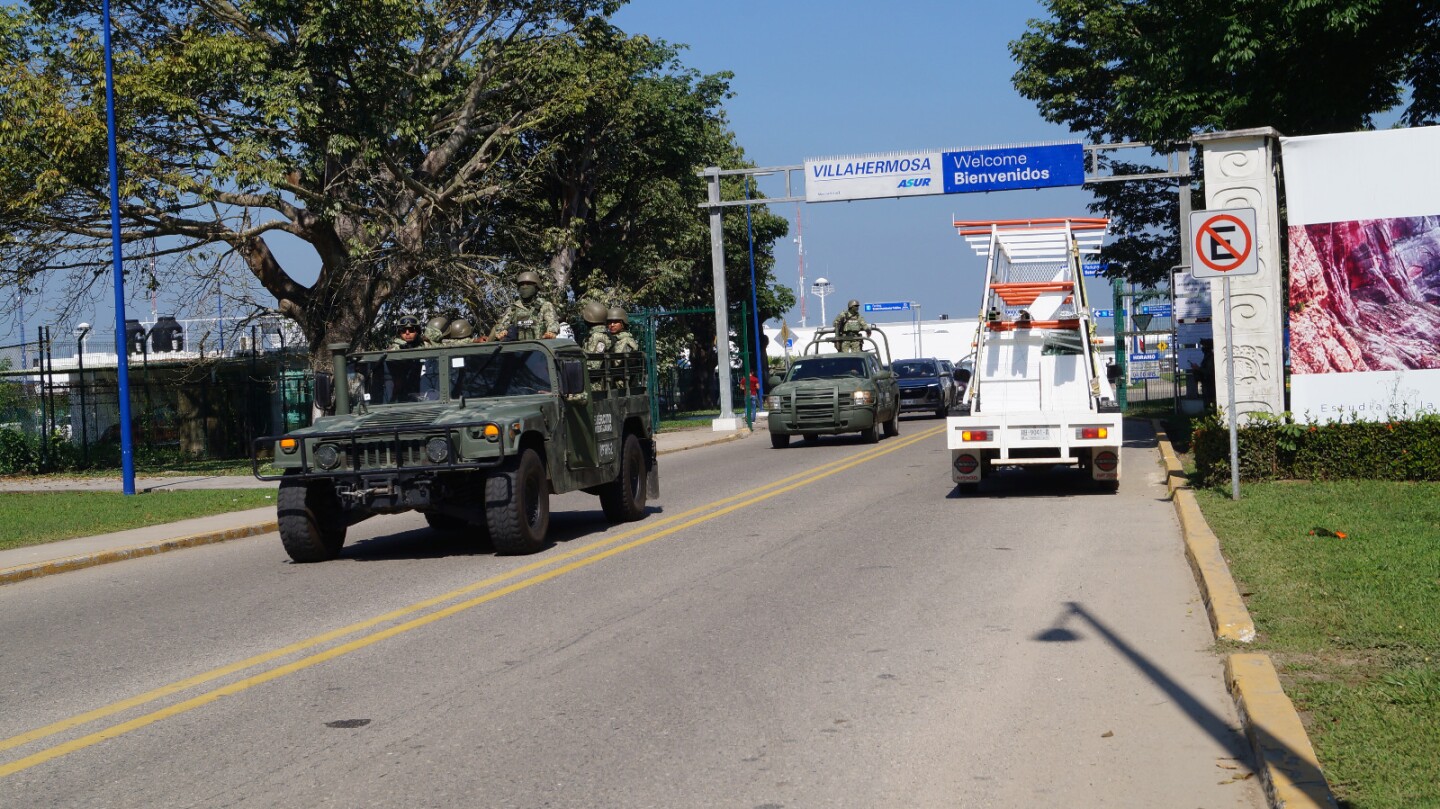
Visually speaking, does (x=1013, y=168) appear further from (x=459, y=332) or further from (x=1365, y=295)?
(x=459, y=332)

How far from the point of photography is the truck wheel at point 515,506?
476 inches

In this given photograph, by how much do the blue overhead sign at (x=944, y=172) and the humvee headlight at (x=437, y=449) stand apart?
22.9 m

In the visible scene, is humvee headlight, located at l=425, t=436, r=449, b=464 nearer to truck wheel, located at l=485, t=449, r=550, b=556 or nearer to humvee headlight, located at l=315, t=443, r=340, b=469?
truck wheel, located at l=485, t=449, r=550, b=556

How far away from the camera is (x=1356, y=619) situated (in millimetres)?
7684

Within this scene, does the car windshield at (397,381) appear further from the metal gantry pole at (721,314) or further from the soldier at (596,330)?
the metal gantry pole at (721,314)

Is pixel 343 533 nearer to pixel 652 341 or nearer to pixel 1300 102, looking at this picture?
pixel 1300 102

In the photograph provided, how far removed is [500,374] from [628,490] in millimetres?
2420

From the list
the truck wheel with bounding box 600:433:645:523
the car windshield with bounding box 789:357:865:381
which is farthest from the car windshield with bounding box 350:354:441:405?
the car windshield with bounding box 789:357:865:381

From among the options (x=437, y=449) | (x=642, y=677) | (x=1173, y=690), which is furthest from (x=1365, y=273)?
(x=642, y=677)

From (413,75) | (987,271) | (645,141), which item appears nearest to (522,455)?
(987,271)

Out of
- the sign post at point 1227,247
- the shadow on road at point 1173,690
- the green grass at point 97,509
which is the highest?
the sign post at point 1227,247

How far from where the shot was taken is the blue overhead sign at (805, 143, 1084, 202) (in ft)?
Answer: 109

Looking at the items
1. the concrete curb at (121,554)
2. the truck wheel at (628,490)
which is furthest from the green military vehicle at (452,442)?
the concrete curb at (121,554)

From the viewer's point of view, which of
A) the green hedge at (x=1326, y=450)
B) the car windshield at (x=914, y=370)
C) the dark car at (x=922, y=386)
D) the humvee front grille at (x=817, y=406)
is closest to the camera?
the green hedge at (x=1326, y=450)
